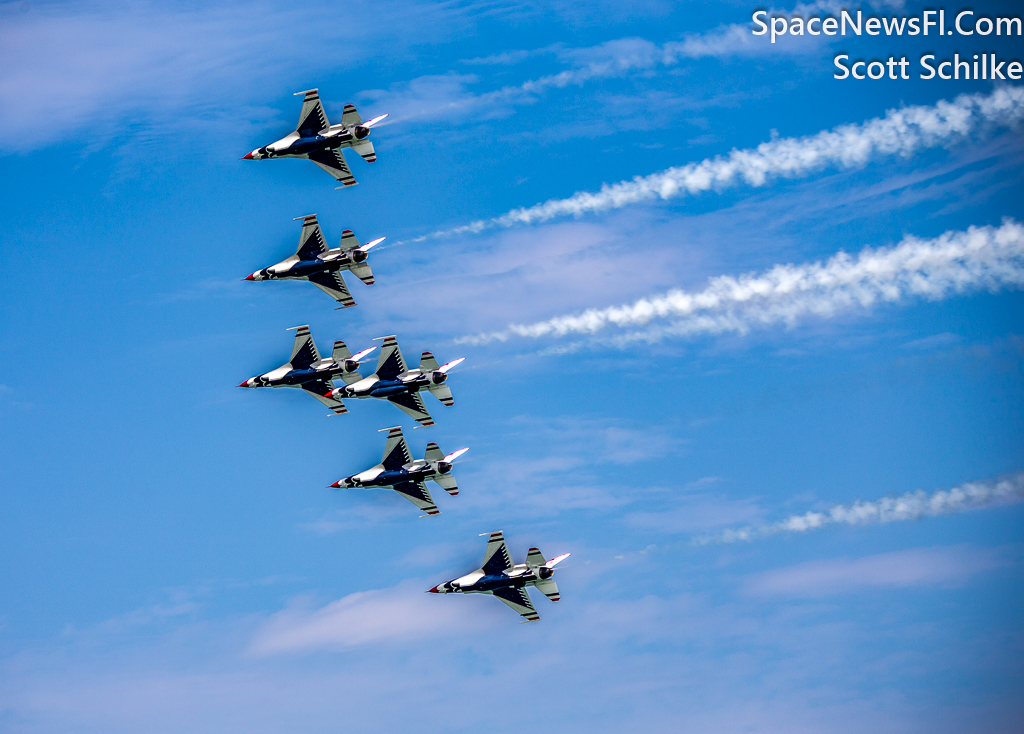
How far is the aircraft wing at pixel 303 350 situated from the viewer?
171 meters

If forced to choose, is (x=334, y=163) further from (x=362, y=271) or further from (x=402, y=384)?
(x=402, y=384)

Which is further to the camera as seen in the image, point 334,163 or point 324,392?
point 324,392

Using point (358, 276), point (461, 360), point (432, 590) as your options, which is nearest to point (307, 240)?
point (358, 276)

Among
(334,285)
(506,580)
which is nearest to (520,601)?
(506,580)

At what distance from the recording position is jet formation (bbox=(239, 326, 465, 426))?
16875 cm

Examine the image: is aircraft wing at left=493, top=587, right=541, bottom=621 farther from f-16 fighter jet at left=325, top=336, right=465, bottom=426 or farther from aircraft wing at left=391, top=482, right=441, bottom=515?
f-16 fighter jet at left=325, top=336, right=465, bottom=426

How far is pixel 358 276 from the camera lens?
169 meters

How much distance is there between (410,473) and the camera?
561ft

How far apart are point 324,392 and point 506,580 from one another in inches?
806

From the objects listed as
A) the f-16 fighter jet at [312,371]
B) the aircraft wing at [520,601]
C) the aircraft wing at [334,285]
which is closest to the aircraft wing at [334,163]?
the aircraft wing at [334,285]

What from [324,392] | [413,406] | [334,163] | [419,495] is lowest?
[419,495]

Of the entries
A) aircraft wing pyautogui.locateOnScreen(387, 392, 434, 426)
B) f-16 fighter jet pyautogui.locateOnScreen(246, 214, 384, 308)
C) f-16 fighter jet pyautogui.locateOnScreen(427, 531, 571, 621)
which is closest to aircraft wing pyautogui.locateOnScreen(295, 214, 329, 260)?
f-16 fighter jet pyautogui.locateOnScreen(246, 214, 384, 308)

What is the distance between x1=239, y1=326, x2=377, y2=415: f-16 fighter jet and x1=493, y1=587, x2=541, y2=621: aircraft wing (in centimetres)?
1889

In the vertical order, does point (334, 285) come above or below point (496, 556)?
above
